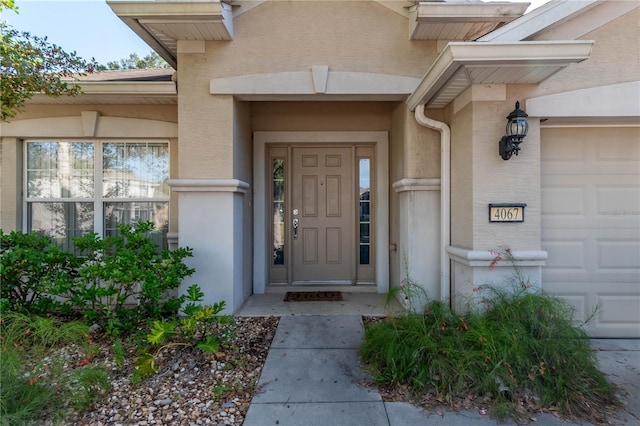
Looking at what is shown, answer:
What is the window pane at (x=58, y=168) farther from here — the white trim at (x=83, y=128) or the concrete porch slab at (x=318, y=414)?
the concrete porch slab at (x=318, y=414)

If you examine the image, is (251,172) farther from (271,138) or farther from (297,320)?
(297,320)

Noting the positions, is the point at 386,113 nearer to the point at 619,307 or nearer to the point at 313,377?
the point at 619,307

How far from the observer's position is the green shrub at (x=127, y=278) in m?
3.19

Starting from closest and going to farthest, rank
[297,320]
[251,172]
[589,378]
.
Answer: [589,378] → [297,320] → [251,172]

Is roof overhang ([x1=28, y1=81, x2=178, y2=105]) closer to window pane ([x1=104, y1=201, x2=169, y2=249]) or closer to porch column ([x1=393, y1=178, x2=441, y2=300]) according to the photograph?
window pane ([x1=104, y1=201, x2=169, y2=249])

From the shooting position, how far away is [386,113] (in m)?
5.10

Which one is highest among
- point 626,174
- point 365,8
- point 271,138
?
point 365,8

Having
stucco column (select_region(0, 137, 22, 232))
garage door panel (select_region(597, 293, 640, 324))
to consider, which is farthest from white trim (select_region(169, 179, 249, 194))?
garage door panel (select_region(597, 293, 640, 324))

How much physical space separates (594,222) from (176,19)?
488 cm

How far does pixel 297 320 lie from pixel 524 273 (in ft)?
7.96

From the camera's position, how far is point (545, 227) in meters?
3.46

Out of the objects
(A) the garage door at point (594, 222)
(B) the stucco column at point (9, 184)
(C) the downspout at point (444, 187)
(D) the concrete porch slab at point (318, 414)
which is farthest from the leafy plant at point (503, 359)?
(B) the stucco column at point (9, 184)

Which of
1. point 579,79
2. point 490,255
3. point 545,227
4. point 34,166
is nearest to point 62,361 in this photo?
point 34,166

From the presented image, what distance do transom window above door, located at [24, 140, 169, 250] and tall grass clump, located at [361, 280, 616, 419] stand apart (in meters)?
3.76
